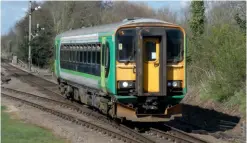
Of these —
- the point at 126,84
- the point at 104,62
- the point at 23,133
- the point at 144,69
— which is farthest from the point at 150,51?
the point at 23,133

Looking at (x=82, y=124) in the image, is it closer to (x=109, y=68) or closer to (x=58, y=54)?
(x=109, y=68)

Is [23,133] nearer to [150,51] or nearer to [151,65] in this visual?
[151,65]

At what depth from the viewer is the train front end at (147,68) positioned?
13.9m

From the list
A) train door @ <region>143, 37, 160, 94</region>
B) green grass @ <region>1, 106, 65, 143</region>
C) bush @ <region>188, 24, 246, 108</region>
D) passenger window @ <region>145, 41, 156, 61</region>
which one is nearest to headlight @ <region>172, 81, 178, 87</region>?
train door @ <region>143, 37, 160, 94</region>

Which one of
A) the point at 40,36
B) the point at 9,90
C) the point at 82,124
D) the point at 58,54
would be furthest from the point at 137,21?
the point at 40,36

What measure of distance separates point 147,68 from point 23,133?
12.6 ft

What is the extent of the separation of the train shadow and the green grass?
4.43m

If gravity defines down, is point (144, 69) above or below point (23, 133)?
above

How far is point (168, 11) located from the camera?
73.7 meters

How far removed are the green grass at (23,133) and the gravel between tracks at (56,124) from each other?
0.38 m

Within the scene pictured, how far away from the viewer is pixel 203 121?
59.9ft

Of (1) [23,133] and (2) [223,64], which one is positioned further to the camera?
(2) [223,64]

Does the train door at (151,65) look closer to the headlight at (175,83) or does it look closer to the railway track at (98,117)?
the headlight at (175,83)

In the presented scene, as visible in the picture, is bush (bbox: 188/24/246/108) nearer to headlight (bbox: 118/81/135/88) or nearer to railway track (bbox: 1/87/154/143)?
railway track (bbox: 1/87/154/143)
